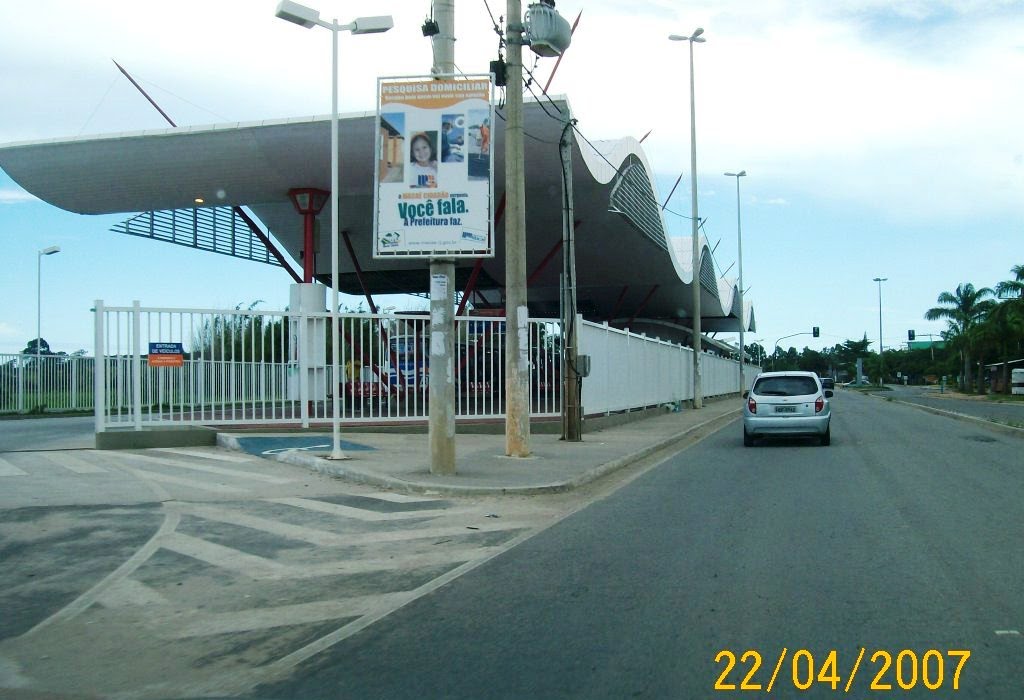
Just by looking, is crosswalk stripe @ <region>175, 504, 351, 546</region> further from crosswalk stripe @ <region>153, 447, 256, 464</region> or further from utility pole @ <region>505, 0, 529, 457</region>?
utility pole @ <region>505, 0, 529, 457</region>

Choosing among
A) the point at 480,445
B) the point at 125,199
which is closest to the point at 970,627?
the point at 480,445

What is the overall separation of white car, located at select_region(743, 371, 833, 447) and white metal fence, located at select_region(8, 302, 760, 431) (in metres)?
4.06

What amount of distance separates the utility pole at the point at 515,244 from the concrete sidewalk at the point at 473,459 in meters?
0.60

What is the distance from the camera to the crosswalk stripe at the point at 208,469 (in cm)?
1204

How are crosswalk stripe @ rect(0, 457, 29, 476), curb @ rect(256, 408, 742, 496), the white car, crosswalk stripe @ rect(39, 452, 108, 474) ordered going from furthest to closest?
1. the white car
2. crosswalk stripe @ rect(39, 452, 108, 474)
3. crosswalk stripe @ rect(0, 457, 29, 476)
4. curb @ rect(256, 408, 742, 496)

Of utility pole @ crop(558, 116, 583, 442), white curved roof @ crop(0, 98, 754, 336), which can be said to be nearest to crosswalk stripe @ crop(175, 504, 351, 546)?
utility pole @ crop(558, 116, 583, 442)

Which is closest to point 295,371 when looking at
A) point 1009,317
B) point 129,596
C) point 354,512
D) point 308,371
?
point 308,371

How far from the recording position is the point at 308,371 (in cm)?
1805

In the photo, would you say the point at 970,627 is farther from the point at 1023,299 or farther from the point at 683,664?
the point at 1023,299

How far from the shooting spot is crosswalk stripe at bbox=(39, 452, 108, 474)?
12250mm

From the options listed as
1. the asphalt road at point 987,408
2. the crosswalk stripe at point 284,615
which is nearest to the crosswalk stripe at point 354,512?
the crosswalk stripe at point 284,615

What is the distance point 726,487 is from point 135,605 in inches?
303

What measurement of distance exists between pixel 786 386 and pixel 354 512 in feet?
36.9

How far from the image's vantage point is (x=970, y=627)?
5.43 meters
